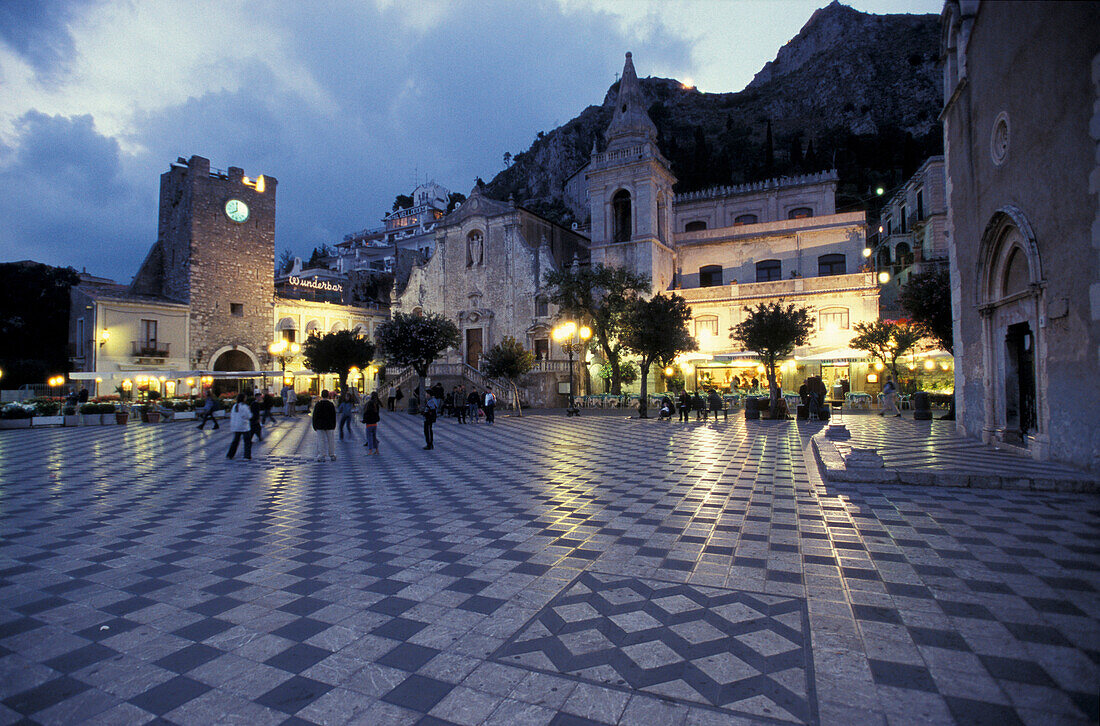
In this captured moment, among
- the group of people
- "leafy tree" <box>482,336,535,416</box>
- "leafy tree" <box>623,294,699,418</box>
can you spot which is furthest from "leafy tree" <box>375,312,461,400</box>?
the group of people

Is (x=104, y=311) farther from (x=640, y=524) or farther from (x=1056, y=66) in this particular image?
(x=1056, y=66)

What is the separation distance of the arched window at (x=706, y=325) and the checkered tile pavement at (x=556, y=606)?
24.2 m

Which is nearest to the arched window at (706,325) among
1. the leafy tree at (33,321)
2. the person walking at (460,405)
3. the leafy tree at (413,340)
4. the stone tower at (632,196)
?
the stone tower at (632,196)

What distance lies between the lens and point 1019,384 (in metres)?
9.70

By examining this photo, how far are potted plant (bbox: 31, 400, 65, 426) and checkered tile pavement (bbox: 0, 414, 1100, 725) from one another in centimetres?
1760

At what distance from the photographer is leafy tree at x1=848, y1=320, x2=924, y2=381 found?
2145 centimetres

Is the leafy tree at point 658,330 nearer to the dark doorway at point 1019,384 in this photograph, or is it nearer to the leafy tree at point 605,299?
the leafy tree at point 605,299

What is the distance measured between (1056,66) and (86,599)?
488 inches

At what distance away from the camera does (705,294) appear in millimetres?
31125

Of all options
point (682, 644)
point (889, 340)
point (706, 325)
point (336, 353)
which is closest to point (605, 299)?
point (706, 325)

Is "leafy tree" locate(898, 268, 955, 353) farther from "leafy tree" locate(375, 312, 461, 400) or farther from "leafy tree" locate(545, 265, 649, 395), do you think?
"leafy tree" locate(375, 312, 461, 400)

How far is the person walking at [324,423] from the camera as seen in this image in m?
10.8

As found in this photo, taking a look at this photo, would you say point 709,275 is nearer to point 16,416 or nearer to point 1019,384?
point 1019,384

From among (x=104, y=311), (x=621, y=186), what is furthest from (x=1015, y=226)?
(x=104, y=311)
